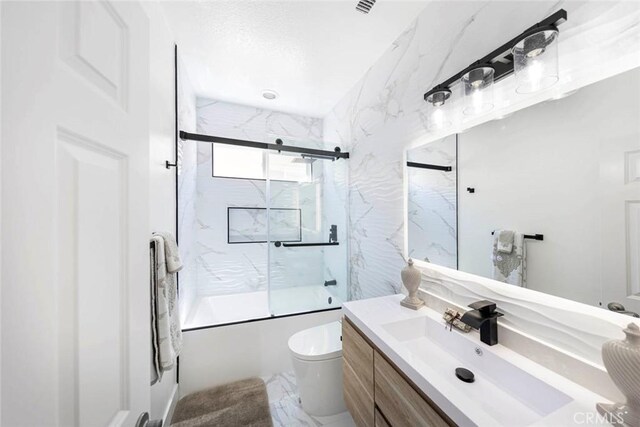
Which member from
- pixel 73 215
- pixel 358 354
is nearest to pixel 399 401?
pixel 358 354

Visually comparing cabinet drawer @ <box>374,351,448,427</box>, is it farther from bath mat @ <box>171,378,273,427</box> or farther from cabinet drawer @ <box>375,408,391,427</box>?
bath mat @ <box>171,378,273,427</box>

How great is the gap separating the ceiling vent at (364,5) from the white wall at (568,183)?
3.25ft

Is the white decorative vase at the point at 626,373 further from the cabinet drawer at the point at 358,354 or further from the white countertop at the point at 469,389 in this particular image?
the cabinet drawer at the point at 358,354

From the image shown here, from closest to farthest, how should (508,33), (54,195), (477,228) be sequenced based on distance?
1. (54,195)
2. (508,33)
3. (477,228)

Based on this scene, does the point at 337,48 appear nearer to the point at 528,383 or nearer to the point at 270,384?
the point at 528,383

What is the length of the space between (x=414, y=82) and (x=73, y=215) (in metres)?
1.71

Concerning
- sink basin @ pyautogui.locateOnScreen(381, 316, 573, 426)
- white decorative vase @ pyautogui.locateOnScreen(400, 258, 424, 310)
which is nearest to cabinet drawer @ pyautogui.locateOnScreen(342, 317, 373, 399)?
sink basin @ pyautogui.locateOnScreen(381, 316, 573, 426)

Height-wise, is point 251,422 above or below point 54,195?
below

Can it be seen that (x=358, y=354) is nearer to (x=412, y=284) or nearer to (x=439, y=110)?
(x=412, y=284)

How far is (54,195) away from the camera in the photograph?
0.39 m

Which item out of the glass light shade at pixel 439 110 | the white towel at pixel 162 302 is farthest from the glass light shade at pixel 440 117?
the white towel at pixel 162 302

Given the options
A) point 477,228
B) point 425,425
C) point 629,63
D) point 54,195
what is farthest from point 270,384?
point 629,63

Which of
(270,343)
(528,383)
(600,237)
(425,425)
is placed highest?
(600,237)

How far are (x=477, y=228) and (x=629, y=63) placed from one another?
2.36 ft
